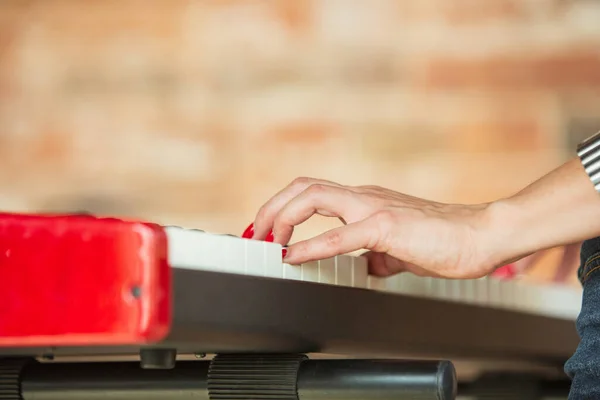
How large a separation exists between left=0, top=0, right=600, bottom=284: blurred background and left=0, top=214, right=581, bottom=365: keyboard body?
1492 millimetres

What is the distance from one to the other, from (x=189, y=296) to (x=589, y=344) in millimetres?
422

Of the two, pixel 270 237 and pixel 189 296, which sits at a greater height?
pixel 270 237

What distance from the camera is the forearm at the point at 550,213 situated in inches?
34.4

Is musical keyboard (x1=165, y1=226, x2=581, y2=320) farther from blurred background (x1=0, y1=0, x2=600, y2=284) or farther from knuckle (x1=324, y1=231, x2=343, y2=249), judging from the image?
blurred background (x1=0, y1=0, x2=600, y2=284)

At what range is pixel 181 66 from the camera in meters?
2.75

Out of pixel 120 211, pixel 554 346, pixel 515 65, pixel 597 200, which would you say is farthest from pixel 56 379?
pixel 515 65

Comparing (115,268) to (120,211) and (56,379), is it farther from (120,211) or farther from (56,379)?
(120,211)

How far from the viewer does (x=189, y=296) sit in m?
0.67

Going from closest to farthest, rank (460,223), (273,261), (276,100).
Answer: (273,261) → (460,223) → (276,100)

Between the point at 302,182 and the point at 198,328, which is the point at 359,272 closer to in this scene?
the point at 302,182

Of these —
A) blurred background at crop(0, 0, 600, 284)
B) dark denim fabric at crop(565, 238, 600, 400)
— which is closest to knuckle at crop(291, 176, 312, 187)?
dark denim fabric at crop(565, 238, 600, 400)

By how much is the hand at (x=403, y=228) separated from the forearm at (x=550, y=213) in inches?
0.7

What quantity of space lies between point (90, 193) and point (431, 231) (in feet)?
6.32

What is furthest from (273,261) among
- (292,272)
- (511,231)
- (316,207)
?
(511,231)
